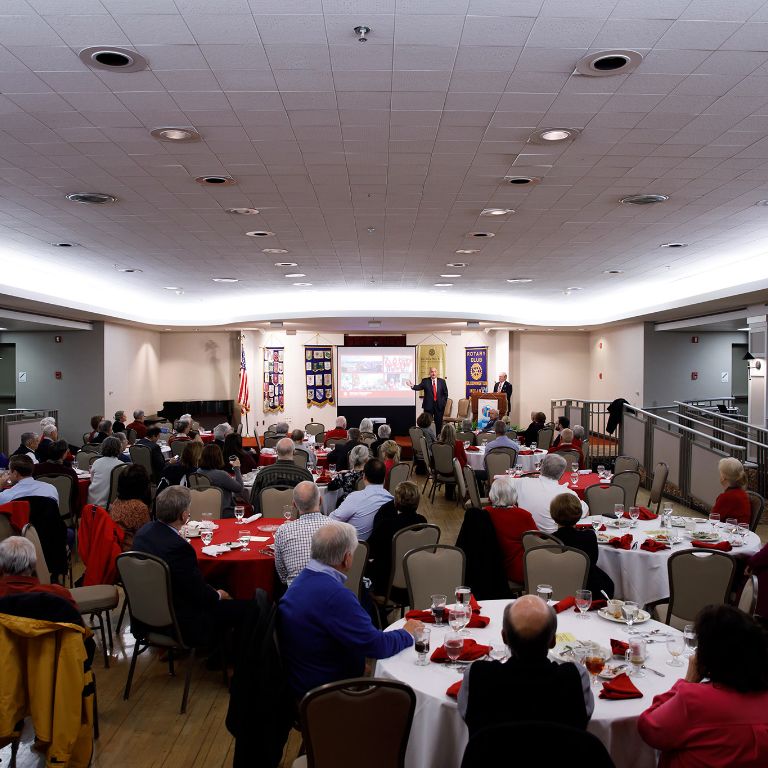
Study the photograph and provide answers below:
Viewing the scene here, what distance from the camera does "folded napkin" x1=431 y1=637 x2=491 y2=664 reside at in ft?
11.6

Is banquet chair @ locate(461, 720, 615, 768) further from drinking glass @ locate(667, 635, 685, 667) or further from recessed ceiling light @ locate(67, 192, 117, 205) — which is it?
recessed ceiling light @ locate(67, 192, 117, 205)

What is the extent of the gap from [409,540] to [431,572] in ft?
2.24

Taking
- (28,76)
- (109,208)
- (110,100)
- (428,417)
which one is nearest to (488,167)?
(110,100)

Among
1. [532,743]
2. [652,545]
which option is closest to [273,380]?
[652,545]

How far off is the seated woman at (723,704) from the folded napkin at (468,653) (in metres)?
1.04

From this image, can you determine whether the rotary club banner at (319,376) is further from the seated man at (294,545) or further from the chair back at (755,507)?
the seated man at (294,545)

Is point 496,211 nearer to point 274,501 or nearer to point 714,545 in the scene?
point 274,501

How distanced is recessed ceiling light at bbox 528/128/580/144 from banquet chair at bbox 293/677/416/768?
4.82 m

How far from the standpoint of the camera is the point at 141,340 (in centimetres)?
2203

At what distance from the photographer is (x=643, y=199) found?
8367 mm

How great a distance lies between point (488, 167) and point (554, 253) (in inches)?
207

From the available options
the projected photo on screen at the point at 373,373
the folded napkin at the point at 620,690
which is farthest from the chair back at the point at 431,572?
the projected photo on screen at the point at 373,373

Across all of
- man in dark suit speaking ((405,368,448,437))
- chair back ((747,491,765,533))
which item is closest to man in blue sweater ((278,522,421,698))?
chair back ((747,491,765,533))

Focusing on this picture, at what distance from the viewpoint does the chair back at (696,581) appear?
4992mm
